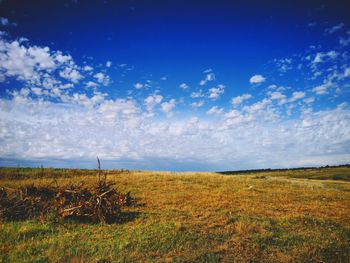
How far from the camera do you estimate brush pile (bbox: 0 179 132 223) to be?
11.8 m

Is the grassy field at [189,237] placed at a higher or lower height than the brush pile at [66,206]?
lower

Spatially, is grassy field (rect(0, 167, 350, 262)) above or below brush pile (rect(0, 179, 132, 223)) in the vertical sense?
below

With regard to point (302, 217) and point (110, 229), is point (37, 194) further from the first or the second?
point (302, 217)

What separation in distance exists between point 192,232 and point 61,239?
14.9 ft

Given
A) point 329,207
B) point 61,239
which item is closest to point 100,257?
point 61,239

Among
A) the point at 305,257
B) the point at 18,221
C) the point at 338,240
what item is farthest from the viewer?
the point at 18,221

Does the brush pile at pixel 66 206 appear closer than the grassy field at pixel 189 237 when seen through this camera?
No

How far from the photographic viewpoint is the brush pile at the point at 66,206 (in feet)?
38.8

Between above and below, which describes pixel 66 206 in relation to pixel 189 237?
above

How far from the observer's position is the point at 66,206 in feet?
41.1

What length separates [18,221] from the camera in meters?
11.6

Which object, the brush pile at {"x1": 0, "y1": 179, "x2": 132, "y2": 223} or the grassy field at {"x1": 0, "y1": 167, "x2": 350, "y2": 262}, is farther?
the brush pile at {"x1": 0, "y1": 179, "x2": 132, "y2": 223}

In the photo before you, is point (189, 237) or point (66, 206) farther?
point (66, 206)

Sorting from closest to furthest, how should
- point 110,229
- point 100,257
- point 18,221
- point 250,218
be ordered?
point 100,257 < point 110,229 < point 18,221 < point 250,218
